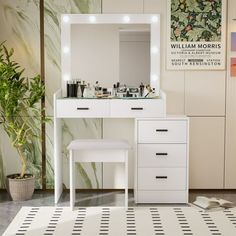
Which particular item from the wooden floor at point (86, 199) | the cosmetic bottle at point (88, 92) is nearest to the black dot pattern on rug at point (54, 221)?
the wooden floor at point (86, 199)

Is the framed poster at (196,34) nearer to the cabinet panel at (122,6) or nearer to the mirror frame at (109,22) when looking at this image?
the mirror frame at (109,22)

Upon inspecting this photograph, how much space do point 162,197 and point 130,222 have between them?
2.06 ft

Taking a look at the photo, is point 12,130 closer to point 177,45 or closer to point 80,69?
point 80,69

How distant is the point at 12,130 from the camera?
500 cm

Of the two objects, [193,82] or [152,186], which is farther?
[193,82]

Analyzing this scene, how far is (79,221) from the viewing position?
4.29 m

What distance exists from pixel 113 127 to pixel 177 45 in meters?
0.99

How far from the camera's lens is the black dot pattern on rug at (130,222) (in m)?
4.03

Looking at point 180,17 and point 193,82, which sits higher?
point 180,17

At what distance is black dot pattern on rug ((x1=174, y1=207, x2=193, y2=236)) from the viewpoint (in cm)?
403

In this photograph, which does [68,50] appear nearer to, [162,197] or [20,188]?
[20,188]

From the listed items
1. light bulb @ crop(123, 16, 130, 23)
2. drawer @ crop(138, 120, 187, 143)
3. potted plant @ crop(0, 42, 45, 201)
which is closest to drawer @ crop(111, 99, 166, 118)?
drawer @ crop(138, 120, 187, 143)

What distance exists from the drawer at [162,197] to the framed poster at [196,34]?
1.19m

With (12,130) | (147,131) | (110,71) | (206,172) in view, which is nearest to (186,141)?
(147,131)
